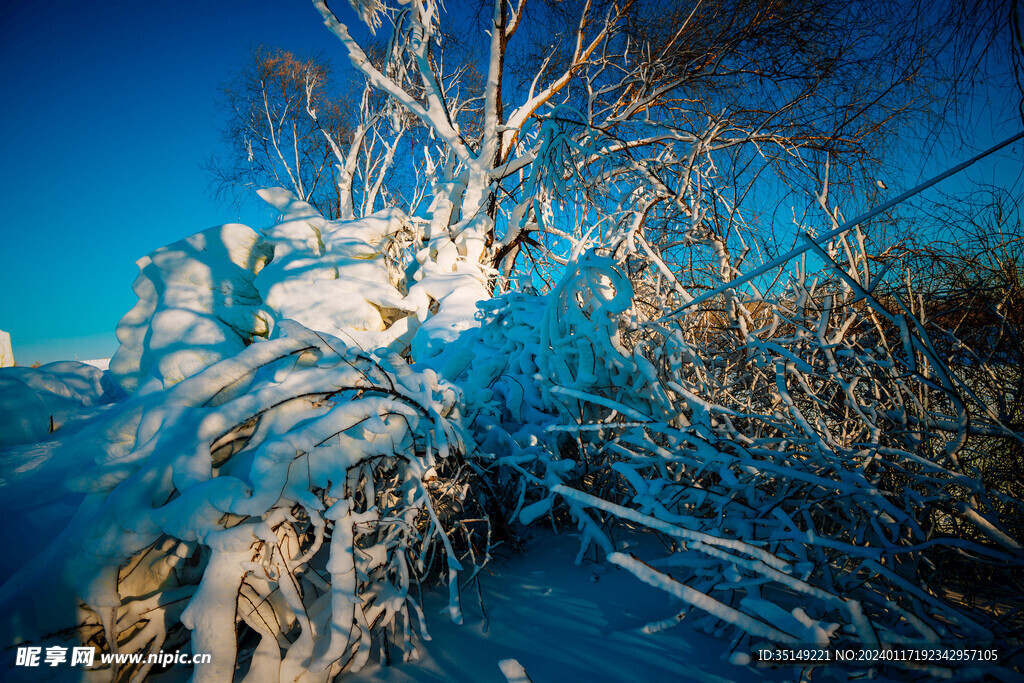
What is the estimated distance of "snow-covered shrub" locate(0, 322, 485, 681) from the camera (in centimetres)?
90

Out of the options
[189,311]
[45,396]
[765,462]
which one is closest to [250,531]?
[765,462]

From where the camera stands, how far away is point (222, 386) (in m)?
1.22

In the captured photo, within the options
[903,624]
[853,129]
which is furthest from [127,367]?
[853,129]

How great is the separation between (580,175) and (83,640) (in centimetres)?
233

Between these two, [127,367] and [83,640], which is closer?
[83,640]

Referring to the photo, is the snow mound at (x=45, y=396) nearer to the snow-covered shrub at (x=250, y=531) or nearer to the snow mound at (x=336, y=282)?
the snow mound at (x=336, y=282)

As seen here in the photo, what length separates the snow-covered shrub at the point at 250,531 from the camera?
0.90 metres

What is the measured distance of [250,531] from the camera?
2.98ft

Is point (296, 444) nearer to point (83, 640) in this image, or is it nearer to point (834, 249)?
point (83, 640)

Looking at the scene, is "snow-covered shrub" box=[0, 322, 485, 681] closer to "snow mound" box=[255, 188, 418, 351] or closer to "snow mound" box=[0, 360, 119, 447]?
"snow mound" box=[255, 188, 418, 351]

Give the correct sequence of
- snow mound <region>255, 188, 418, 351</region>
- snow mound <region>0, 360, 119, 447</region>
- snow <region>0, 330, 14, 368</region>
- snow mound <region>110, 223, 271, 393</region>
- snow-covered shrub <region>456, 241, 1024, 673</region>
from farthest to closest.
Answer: snow <region>0, 330, 14, 368</region>, snow mound <region>255, 188, 418, 351</region>, snow mound <region>110, 223, 271, 393</region>, snow mound <region>0, 360, 119, 447</region>, snow-covered shrub <region>456, 241, 1024, 673</region>

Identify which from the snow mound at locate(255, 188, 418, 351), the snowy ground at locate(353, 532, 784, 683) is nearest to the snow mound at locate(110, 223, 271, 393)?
the snow mound at locate(255, 188, 418, 351)

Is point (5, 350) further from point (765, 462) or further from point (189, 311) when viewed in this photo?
point (765, 462)

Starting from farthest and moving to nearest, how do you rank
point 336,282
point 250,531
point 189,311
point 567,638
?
1. point 336,282
2. point 189,311
3. point 567,638
4. point 250,531
